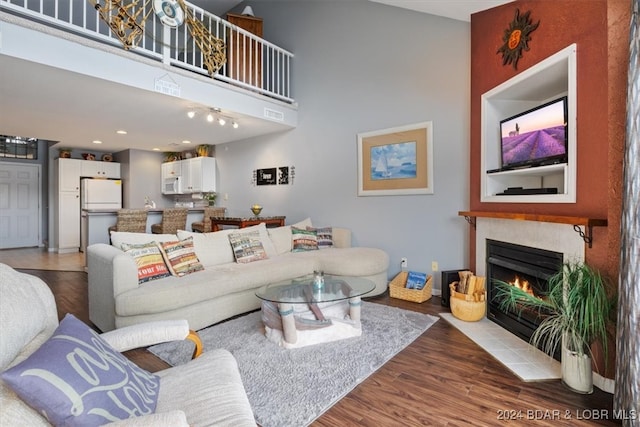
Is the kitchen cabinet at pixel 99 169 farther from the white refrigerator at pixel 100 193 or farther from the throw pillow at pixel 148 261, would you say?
the throw pillow at pixel 148 261

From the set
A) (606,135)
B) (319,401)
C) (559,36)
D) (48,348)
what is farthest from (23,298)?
(559,36)

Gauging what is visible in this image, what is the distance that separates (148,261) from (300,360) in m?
1.58

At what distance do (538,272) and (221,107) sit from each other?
3.78 meters

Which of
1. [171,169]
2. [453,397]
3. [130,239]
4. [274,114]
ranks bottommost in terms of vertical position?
[453,397]

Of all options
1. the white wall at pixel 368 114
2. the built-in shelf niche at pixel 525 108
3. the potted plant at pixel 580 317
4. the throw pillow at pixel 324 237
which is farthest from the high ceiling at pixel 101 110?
the potted plant at pixel 580 317

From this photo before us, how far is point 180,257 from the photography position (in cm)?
296

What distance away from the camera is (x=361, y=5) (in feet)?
14.2

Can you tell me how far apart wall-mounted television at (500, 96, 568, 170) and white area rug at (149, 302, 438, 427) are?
1620mm

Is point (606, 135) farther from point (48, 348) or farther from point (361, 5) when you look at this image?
point (361, 5)

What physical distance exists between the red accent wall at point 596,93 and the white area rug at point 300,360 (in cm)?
145

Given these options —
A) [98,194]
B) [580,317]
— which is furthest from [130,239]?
[98,194]

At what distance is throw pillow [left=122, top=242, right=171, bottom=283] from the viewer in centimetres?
266

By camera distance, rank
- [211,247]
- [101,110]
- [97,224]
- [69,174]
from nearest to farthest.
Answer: [211,247], [101,110], [97,224], [69,174]

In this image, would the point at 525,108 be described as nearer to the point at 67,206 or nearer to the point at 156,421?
the point at 156,421
